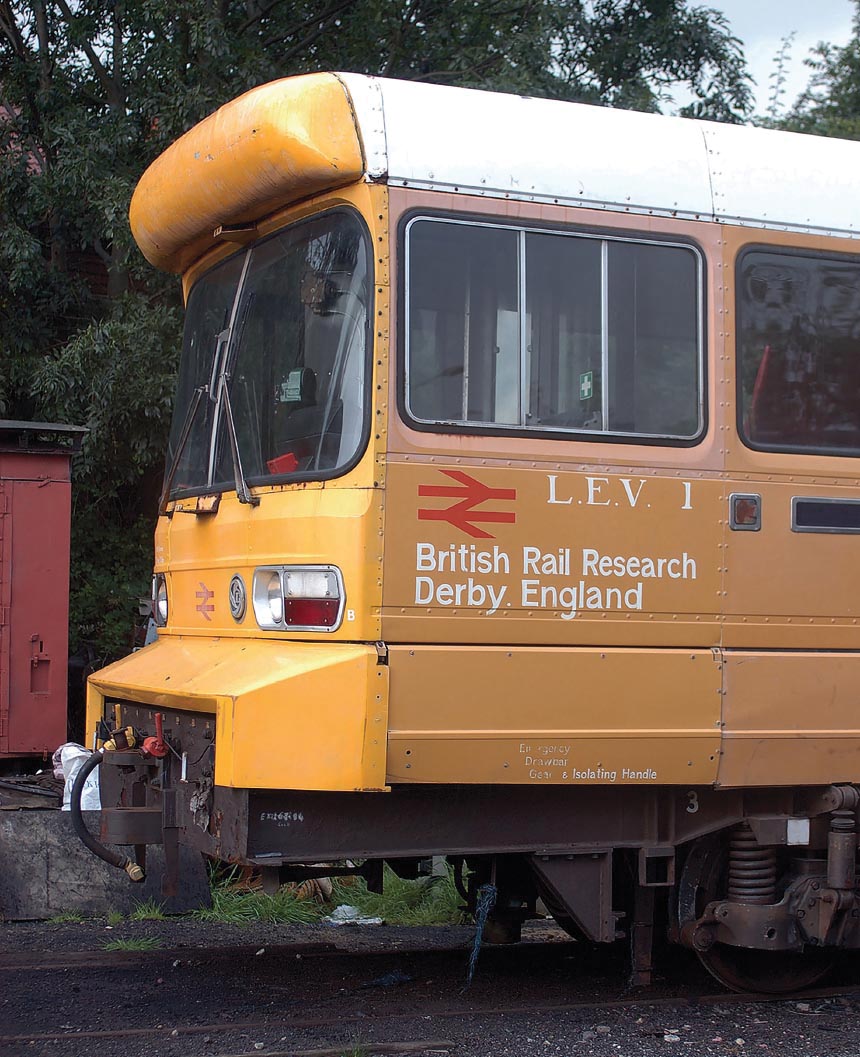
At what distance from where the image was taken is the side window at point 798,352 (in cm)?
499

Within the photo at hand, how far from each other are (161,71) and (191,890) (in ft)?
22.7

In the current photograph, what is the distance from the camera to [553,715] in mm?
4570

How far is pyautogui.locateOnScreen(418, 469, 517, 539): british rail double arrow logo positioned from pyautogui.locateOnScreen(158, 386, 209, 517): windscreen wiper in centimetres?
136

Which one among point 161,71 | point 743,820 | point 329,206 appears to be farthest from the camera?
point 161,71

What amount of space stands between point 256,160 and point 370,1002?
3360 millimetres

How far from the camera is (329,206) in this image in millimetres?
4617

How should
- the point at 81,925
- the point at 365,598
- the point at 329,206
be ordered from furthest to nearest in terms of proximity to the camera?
the point at 81,925, the point at 329,206, the point at 365,598

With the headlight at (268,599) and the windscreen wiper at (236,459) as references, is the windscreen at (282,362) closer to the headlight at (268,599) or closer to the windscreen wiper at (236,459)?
the windscreen wiper at (236,459)

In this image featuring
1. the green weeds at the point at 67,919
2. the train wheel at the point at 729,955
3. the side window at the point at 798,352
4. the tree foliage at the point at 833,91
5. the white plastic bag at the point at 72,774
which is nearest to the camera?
the side window at the point at 798,352

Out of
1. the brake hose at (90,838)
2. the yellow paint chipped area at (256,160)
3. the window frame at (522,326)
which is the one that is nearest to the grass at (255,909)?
the brake hose at (90,838)

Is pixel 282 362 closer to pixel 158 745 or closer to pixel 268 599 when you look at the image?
pixel 268 599

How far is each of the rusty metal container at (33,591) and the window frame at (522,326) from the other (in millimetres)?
4671

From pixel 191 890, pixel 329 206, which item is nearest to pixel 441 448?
pixel 329 206

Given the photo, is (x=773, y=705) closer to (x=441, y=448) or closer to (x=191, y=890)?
(x=441, y=448)
